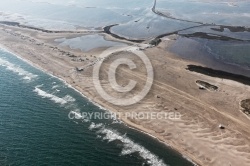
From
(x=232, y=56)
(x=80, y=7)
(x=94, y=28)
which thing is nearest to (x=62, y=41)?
(x=94, y=28)

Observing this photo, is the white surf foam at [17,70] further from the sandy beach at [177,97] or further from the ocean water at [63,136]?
the ocean water at [63,136]

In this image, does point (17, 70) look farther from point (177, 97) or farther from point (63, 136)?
point (177, 97)

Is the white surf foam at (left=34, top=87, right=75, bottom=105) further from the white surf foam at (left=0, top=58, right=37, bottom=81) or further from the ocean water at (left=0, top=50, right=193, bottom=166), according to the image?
the white surf foam at (left=0, top=58, right=37, bottom=81)

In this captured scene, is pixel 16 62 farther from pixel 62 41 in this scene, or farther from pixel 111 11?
pixel 111 11

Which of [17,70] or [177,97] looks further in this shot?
[17,70]

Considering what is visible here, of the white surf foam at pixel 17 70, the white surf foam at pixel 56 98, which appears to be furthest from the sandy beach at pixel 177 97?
the white surf foam at pixel 17 70

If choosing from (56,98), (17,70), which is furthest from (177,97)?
(17,70)

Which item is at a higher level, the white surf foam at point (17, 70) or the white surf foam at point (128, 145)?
the white surf foam at point (17, 70)
